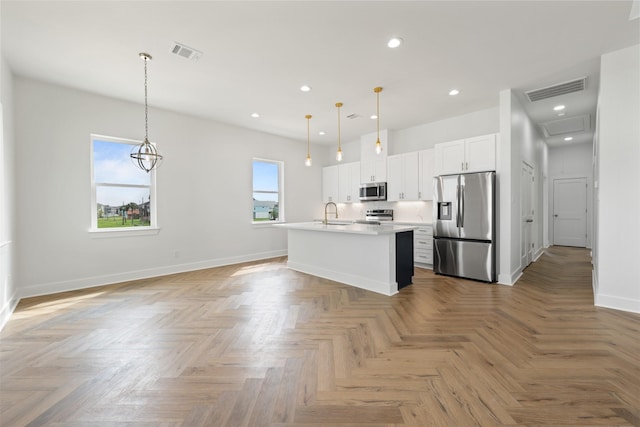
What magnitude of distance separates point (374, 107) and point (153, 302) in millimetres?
4525

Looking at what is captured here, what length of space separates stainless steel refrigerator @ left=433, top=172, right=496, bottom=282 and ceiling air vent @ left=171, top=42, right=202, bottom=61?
13.4 ft

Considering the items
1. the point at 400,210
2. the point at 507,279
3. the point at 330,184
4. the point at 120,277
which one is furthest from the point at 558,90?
the point at 120,277

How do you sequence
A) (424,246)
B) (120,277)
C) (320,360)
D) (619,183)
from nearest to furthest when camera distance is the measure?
(320,360), (619,183), (120,277), (424,246)

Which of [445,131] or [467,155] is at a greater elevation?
[445,131]

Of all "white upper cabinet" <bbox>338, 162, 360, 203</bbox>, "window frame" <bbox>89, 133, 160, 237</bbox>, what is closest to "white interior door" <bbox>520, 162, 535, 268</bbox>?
"white upper cabinet" <bbox>338, 162, 360, 203</bbox>

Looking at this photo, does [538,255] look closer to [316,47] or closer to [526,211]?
[526,211]

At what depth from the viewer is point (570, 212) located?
26.0 ft

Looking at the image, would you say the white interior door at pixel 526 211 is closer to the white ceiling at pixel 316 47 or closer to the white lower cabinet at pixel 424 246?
the white ceiling at pixel 316 47

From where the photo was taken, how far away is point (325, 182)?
7793 mm

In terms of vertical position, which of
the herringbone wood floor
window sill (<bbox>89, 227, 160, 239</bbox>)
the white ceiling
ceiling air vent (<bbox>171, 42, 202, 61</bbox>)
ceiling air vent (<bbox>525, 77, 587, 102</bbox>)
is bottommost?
the herringbone wood floor

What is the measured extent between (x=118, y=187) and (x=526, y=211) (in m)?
→ 7.35

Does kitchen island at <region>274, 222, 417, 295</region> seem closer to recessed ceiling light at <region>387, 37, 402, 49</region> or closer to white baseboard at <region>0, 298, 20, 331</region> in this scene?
recessed ceiling light at <region>387, 37, 402, 49</region>

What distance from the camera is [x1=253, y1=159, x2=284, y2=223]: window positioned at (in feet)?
21.4

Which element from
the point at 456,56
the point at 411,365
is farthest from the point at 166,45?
the point at 411,365
